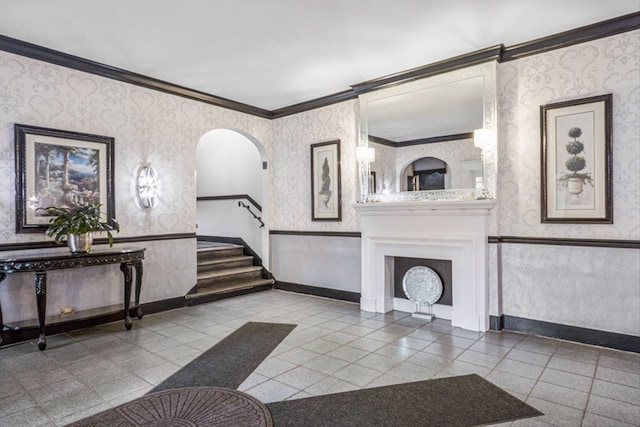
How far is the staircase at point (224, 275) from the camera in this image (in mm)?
5287

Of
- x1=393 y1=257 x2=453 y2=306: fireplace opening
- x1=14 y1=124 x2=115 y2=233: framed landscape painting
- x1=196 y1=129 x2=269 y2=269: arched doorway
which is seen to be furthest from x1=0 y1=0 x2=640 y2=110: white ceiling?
x1=393 y1=257 x2=453 y2=306: fireplace opening

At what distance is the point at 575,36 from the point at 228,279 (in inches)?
197

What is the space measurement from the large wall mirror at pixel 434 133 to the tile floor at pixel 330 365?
5.06 feet

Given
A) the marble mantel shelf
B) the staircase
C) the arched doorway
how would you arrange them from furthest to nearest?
the arched doorway, the staircase, the marble mantel shelf

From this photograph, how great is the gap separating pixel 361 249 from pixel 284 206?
165 centimetres

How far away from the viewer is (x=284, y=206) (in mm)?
6008

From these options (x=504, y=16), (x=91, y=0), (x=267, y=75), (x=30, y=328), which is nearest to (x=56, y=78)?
(x=91, y=0)

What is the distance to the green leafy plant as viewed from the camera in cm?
357

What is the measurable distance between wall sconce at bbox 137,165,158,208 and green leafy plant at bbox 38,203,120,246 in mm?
652

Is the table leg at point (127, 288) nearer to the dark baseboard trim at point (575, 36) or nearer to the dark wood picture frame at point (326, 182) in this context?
the dark wood picture frame at point (326, 182)

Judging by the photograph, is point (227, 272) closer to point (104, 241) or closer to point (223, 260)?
point (223, 260)

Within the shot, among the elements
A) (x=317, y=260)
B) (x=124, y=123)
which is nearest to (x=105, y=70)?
(x=124, y=123)

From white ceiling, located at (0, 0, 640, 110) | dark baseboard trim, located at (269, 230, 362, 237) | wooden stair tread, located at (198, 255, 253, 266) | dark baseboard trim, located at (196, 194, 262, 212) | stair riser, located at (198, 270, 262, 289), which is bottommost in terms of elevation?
stair riser, located at (198, 270, 262, 289)

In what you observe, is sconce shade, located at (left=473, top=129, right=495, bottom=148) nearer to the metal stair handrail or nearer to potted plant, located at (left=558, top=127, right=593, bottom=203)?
potted plant, located at (left=558, top=127, right=593, bottom=203)
